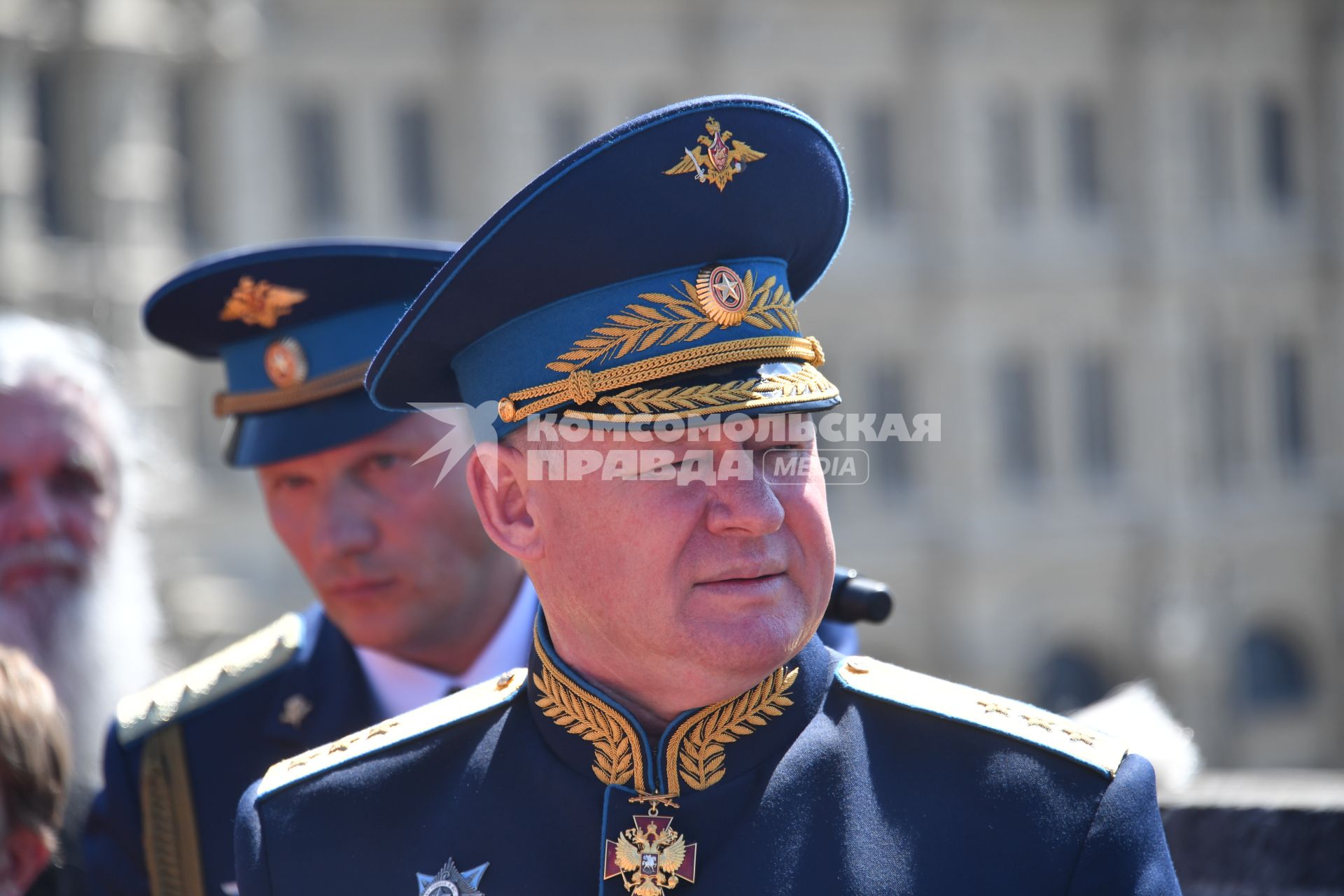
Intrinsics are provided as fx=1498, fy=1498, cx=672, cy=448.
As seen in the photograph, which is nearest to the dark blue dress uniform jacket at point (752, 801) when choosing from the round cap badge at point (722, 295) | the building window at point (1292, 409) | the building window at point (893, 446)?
the round cap badge at point (722, 295)

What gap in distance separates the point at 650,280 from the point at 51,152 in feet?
58.9

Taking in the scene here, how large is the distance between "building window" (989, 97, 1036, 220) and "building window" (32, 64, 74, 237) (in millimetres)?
13792

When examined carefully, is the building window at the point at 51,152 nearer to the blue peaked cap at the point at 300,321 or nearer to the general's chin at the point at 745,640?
the blue peaked cap at the point at 300,321

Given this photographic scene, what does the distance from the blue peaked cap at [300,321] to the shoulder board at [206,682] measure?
1.33 ft

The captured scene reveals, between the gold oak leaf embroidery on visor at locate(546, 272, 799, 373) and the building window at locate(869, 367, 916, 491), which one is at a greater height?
the gold oak leaf embroidery on visor at locate(546, 272, 799, 373)

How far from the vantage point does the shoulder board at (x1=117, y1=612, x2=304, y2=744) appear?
9.93 feet

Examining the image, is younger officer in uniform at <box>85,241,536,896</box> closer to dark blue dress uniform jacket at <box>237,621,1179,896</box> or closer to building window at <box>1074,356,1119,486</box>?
dark blue dress uniform jacket at <box>237,621,1179,896</box>

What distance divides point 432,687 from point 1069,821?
1.51m

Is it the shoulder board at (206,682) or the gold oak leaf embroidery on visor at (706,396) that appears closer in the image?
the gold oak leaf embroidery on visor at (706,396)

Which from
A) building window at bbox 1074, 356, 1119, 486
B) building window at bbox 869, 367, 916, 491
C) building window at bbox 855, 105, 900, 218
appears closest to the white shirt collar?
building window at bbox 869, 367, 916, 491

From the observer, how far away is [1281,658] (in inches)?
987

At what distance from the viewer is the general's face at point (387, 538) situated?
9.77ft

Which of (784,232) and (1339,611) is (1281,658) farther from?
(784,232)

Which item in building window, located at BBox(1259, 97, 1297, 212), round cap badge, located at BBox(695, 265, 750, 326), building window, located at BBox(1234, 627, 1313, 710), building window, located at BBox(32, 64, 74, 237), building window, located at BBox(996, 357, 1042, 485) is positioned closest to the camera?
round cap badge, located at BBox(695, 265, 750, 326)
